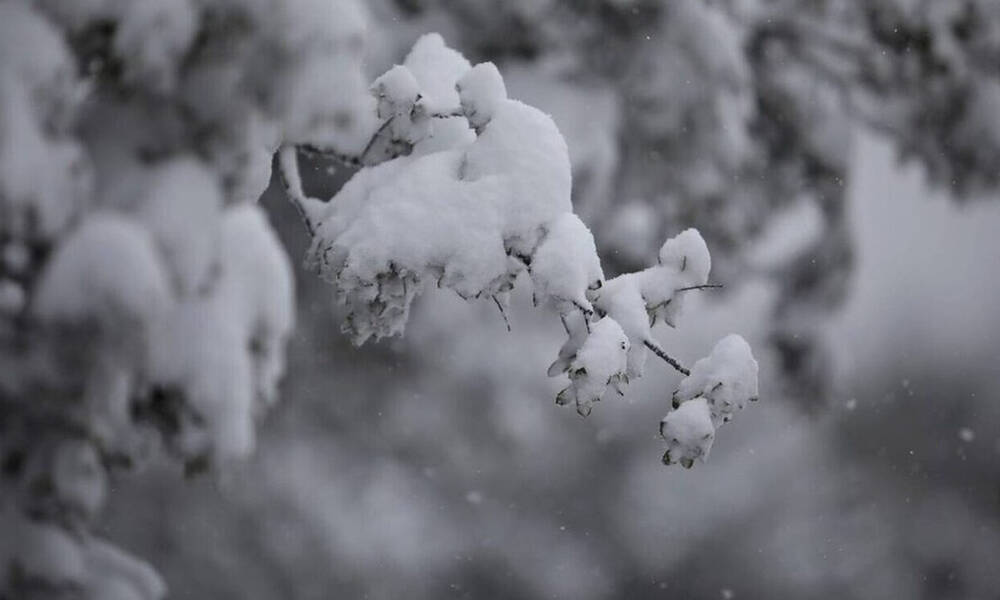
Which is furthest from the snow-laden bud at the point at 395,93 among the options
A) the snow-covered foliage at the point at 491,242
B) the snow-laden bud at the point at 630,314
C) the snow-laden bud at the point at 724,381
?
the snow-laden bud at the point at 724,381

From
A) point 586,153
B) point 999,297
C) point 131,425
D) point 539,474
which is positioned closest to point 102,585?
point 131,425

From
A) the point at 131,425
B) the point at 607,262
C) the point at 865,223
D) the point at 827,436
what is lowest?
the point at 131,425

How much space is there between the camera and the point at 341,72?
51.4 inches

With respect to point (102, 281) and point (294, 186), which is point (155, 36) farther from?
point (294, 186)

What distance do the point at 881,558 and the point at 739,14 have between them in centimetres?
846

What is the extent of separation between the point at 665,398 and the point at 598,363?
9.23 m

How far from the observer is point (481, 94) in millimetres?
1845

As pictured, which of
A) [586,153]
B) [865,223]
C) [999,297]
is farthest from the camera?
[999,297]

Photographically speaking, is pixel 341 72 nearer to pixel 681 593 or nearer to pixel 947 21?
pixel 947 21

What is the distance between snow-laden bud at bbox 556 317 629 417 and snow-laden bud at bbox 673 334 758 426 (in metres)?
0.14

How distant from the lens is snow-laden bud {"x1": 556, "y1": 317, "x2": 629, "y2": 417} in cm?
169

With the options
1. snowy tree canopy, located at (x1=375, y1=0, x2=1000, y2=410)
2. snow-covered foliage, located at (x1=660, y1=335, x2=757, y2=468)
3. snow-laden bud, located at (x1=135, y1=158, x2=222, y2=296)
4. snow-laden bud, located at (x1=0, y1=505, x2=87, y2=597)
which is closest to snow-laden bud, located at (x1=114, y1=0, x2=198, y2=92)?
snow-laden bud, located at (x1=135, y1=158, x2=222, y2=296)

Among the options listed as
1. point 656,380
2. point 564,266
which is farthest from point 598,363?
point 656,380

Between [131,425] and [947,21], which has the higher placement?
[947,21]
